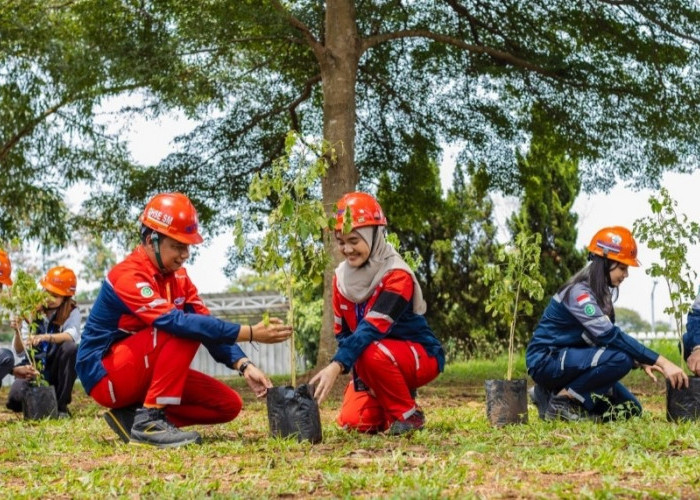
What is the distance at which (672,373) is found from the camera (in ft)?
19.4

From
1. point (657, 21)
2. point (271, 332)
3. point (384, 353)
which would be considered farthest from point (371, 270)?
point (657, 21)

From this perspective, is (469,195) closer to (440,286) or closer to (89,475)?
(440,286)

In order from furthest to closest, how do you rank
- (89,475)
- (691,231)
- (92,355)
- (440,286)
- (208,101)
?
(440,286), (208,101), (691,231), (92,355), (89,475)

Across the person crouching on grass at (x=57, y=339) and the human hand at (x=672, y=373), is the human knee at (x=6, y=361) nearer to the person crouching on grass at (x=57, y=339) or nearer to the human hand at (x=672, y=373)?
the person crouching on grass at (x=57, y=339)

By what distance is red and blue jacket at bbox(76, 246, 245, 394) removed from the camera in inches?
207

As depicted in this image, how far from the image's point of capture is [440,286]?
20.4 m

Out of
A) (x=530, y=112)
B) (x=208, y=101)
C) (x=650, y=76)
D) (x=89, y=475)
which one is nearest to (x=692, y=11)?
(x=650, y=76)

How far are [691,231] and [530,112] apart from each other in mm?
7731

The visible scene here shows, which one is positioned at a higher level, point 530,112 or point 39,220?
point 530,112

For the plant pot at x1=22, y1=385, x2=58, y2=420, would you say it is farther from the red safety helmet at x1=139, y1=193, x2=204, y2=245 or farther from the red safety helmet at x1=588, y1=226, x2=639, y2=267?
the red safety helmet at x1=588, y1=226, x2=639, y2=267

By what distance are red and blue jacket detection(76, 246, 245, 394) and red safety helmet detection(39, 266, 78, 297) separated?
3.15 metres

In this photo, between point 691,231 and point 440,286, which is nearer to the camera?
point 691,231

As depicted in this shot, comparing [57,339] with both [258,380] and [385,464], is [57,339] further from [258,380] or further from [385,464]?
[385,464]

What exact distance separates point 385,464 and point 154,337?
1711mm
